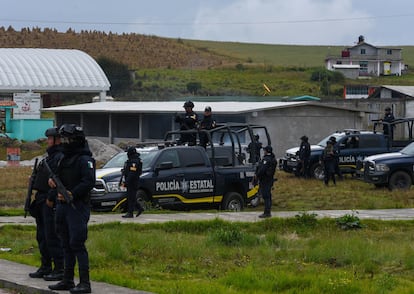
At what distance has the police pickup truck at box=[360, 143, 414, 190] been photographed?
30.1 metres

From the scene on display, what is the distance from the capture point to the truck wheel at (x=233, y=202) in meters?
23.7

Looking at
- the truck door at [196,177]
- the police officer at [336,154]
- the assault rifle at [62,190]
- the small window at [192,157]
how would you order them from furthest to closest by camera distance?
the police officer at [336,154], the small window at [192,157], the truck door at [196,177], the assault rifle at [62,190]

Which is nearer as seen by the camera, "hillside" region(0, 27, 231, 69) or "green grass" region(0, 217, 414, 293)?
"green grass" region(0, 217, 414, 293)

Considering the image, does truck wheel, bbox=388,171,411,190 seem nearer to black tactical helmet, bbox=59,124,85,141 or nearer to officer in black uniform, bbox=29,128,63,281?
officer in black uniform, bbox=29,128,63,281

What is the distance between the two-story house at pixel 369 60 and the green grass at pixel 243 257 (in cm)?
9537

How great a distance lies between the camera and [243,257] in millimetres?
14281

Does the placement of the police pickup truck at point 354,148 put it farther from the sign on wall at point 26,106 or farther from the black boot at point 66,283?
the sign on wall at point 26,106

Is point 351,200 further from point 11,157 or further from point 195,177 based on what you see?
point 11,157

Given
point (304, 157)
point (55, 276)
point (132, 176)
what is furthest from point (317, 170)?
point (55, 276)

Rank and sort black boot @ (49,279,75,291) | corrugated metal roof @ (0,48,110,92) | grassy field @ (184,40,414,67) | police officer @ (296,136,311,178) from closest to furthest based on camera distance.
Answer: black boot @ (49,279,75,291) < police officer @ (296,136,311,178) < corrugated metal roof @ (0,48,110,92) < grassy field @ (184,40,414,67)

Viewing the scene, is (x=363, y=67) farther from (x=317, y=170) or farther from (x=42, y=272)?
(x=42, y=272)

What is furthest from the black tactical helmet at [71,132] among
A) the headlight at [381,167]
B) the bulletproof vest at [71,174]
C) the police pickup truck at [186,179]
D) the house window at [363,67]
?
the house window at [363,67]

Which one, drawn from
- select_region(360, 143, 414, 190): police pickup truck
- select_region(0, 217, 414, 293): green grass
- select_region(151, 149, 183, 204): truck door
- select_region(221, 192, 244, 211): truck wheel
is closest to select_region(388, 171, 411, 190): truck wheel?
select_region(360, 143, 414, 190): police pickup truck

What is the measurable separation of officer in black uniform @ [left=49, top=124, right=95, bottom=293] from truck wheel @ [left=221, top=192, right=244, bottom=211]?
1286 centimetres
